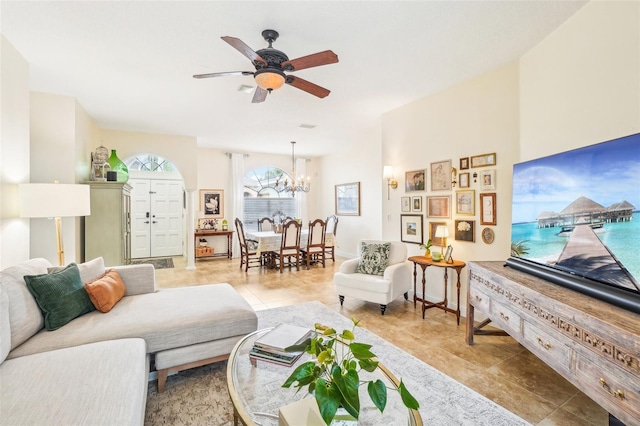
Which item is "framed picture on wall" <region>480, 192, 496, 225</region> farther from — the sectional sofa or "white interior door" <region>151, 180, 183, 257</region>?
"white interior door" <region>151, 180, 183, 257</region>

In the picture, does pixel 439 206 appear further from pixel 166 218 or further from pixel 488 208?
pixel 166 218

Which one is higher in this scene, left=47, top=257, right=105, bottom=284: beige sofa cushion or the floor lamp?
the floor lamp

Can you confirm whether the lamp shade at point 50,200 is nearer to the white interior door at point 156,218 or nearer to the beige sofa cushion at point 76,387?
the beige sofa cushion at point 76,387

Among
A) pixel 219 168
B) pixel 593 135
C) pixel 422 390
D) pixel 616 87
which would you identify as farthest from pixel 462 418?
pixel 219 168

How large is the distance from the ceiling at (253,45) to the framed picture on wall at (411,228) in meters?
1.62

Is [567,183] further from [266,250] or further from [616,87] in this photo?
[266,250]

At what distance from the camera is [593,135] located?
209 centimetres

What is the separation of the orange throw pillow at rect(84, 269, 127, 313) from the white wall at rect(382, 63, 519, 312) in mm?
3456

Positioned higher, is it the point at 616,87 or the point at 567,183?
the point at 616,87

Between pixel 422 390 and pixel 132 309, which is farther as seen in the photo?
pixel 132 309

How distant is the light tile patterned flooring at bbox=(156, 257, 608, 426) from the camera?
1.88 metres

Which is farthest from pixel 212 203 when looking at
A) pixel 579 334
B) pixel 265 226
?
pixel 579 334

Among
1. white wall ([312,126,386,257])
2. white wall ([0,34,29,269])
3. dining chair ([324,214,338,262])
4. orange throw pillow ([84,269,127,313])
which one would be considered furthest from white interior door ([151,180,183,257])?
orange throw pillow ([84,269,127,313])

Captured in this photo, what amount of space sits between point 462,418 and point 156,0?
3414 millimetres
